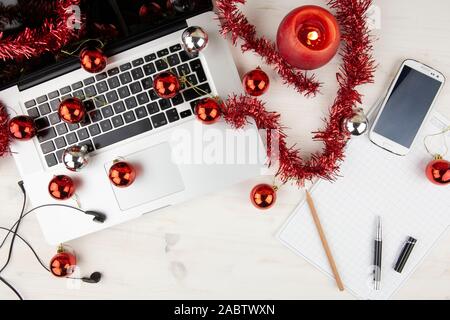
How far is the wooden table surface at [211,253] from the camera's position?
638 millimetres

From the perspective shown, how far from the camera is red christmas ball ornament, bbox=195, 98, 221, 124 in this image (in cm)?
57

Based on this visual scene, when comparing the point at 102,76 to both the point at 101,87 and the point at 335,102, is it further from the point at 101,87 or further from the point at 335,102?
the point at 335,102

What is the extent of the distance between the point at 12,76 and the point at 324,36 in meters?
0.51

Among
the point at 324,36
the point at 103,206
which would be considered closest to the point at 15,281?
the point at 103,206

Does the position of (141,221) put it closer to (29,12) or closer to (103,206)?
(103,206)

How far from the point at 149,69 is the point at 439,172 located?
1.61ft

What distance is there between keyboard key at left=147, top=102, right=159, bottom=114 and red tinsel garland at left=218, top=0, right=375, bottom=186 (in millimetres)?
108

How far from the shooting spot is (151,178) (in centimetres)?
62

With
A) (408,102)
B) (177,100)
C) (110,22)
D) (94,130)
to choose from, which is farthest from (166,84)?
(408,102)

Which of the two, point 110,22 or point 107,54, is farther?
point 110,22

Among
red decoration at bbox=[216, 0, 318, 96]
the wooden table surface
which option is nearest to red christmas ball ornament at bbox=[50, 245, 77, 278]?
the wooden table surface

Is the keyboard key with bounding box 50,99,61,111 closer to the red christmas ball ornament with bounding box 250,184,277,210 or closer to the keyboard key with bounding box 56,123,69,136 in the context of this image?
the keyboard key with bounding box 56,123,69,136

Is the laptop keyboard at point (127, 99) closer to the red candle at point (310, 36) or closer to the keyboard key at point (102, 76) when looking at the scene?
the keyboard key at point (102, 76)

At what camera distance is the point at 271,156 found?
2.07 feet
